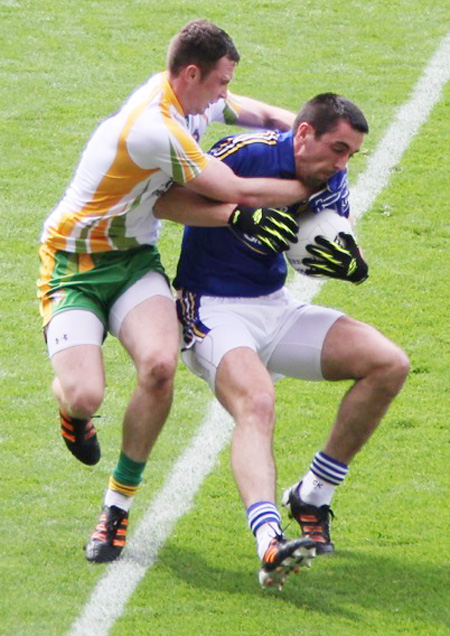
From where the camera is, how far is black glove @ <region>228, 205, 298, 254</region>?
703cm

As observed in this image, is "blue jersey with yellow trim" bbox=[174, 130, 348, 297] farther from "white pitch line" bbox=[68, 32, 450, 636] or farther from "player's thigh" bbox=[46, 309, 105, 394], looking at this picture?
"white pitch line" bbox=[68, 32, 450, 636]

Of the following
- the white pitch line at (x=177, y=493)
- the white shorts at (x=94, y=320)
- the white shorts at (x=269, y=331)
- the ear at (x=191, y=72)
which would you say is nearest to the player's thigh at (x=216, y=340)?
the white shorts at (x=269, y=331)

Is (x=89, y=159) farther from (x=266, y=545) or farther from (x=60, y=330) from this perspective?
(x=266, y=545)

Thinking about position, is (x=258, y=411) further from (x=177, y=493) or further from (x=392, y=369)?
(x=177, y=493)

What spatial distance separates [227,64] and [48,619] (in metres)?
2.41

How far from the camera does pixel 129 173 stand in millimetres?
7172

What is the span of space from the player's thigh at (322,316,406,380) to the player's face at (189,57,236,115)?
3.66ft

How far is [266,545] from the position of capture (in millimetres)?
6484

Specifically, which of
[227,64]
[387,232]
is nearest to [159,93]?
[227,64]

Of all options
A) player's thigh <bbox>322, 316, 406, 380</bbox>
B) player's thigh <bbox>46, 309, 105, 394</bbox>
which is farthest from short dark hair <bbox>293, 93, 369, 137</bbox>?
player's thigh <bbox>46, 309, 105, 394</bbox>

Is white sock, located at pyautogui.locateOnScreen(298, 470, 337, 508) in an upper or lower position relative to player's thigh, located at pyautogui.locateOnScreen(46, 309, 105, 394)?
lower

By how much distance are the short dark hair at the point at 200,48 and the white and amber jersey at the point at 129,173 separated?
14cm

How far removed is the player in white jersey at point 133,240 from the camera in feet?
23.1

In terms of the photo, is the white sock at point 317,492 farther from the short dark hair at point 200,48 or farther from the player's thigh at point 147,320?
the short dark hair at point 200,48
